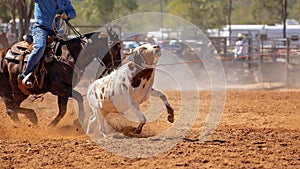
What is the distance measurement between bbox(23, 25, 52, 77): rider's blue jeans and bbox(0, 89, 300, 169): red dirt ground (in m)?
1.18

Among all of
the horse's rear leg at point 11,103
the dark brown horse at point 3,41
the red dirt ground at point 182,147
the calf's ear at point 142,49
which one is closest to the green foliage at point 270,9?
the dark brown horse at point 3,41

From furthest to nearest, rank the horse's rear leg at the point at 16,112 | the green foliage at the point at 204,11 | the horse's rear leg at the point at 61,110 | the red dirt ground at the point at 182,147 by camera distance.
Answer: the green foliage at the point at 204,11 → the horse's rear leg at the point at 16,112 → the horse's rear leg at the point at 61,110 → the red dirt ground at the point at 182,147

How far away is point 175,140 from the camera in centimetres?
805

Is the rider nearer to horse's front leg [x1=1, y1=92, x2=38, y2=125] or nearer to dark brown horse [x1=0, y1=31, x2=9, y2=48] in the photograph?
horse's front leg [x1=1, y1=92, x2=38, y2=125]

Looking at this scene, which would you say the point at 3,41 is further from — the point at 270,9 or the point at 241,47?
the point at 270,9

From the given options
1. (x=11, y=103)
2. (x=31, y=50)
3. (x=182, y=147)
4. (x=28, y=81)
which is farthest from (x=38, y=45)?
(x=182, y=147)

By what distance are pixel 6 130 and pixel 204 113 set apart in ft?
14.2

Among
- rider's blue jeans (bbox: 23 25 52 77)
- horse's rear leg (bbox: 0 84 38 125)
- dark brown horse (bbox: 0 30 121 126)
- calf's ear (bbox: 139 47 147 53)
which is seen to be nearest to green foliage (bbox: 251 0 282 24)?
horse's rear leg (bbox: 0 84 38 125)

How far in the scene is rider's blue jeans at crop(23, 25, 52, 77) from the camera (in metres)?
9.75

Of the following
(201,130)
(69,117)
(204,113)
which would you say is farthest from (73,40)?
(204,113)

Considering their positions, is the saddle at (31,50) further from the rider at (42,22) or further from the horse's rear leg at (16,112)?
the horse's rear leg at (16,112)

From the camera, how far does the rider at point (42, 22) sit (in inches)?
385

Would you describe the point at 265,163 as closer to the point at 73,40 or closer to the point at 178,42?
the point at 73,40

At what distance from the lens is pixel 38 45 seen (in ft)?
32.0
